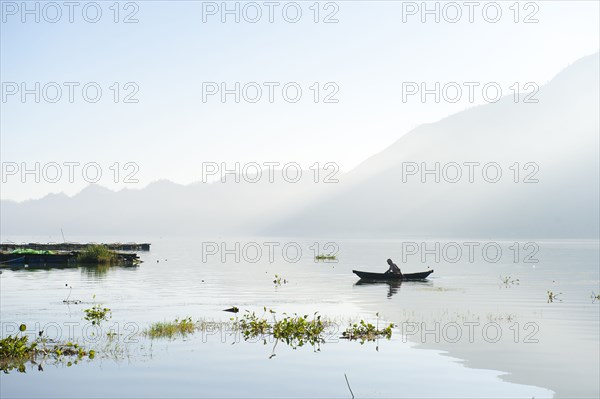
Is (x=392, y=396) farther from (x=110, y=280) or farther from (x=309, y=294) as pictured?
(x=110, y=280)

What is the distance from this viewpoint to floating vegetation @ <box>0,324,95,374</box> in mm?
24833

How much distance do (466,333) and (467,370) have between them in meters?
9.63

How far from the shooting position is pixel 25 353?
84.8 ft

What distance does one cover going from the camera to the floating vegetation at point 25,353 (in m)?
24.8

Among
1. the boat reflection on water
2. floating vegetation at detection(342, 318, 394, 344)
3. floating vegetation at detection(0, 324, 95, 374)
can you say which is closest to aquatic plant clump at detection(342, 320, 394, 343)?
floating vegetation at detection(342, 318, 394, 344)

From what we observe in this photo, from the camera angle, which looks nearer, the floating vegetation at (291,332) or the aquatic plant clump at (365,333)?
the floating vegetation at (291,332)

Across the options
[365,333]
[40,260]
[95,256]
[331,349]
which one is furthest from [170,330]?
[40,260]

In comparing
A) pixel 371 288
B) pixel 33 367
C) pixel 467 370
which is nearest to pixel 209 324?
pixel 33 367

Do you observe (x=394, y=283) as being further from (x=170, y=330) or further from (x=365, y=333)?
(x=170, y=330)

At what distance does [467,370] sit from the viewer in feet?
83.8

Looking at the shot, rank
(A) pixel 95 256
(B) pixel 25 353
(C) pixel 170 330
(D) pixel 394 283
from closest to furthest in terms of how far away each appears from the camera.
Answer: (B) pixel 25 353 < (C) pixel 170 330 < (D) pixel 394 283 < (A) pixel 95 256

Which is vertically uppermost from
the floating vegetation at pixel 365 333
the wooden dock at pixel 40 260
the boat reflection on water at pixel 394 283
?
the wooden dock at pixel 40 260

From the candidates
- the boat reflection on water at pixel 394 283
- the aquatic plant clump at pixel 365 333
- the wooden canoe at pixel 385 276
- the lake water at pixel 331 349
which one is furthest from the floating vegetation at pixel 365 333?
the wooden canoe at pixel 385 276

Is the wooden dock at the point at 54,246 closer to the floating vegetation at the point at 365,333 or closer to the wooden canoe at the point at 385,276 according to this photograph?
the wooden canoe at the point at 385,276
